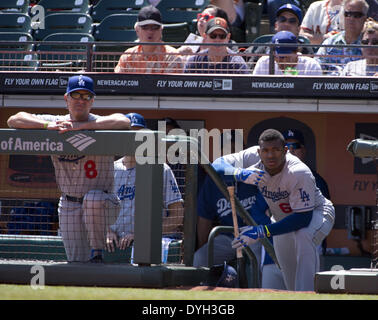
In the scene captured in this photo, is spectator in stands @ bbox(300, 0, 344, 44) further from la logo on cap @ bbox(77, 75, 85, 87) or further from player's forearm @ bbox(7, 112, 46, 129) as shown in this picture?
player's forearm @ bbox(7, 112, 46, 129)

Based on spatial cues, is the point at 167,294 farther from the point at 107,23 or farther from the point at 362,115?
the point at 107,23

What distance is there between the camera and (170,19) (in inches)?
411

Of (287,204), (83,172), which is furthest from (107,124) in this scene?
(287,204)

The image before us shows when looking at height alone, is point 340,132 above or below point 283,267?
above

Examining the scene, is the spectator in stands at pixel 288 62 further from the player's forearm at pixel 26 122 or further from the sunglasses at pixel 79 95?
the player's forearm at pixel 26 122

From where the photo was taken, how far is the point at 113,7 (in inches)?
429

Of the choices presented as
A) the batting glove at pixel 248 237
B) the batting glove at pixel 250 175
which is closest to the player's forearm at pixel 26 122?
the batting glove at pixel 250 175

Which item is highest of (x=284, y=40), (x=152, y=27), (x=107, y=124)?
(x=152, y=27)

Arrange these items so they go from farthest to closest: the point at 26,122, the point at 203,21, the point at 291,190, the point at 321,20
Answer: the point at 321,20 → the point at 203,21 → the point at 291,190 → the point at 26,122

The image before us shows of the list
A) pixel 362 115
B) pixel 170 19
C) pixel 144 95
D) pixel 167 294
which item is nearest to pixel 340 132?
pixel 362 115

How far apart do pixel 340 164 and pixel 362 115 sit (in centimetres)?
60

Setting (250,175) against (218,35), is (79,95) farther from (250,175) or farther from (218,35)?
(218,35)

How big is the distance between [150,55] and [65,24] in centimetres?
257
